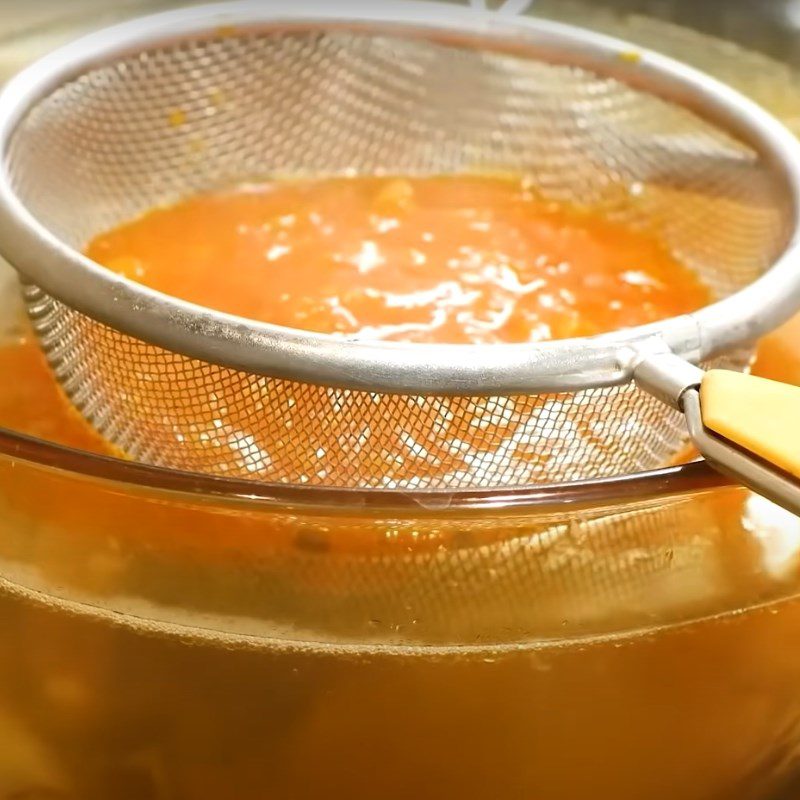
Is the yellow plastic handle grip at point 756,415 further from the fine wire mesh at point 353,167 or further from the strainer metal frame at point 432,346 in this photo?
the fine wire mesh at point 353,167

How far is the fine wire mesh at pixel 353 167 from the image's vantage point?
0.67 metres

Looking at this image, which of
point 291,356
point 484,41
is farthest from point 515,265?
point 291,356

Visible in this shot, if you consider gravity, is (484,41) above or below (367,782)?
above

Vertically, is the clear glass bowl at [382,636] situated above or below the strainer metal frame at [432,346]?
below

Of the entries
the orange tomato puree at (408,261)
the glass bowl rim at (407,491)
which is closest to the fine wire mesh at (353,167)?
the orange tomato puree at (408,261)

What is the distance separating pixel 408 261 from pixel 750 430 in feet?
1.83

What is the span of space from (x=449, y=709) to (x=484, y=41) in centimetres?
81

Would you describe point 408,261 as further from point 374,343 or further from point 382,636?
point 382,636

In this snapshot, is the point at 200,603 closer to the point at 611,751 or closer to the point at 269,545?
the point at 269,545

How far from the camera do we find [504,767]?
22.0 inches

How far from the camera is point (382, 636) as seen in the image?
1.77 feet

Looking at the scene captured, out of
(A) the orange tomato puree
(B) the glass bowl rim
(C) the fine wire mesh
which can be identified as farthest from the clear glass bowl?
(A) the orange tomato puree

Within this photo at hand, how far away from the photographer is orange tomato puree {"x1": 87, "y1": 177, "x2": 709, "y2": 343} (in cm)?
87

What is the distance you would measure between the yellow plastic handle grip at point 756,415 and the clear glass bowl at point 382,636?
7 centimetres
